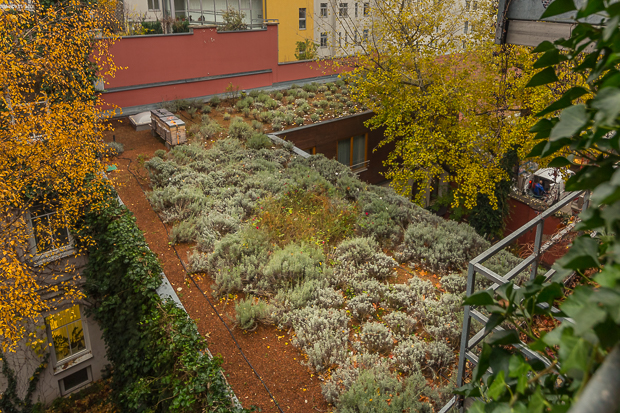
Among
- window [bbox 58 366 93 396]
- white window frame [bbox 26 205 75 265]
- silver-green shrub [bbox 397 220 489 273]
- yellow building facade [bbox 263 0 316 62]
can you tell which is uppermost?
yellow building facade [bbox 263 0 316 62]

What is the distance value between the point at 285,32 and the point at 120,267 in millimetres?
26185

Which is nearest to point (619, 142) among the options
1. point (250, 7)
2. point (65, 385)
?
point (65, 385)

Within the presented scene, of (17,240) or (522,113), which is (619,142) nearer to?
(17,240)

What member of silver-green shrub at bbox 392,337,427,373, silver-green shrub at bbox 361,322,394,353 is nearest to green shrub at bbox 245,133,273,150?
silver-green shrub at bbox 361,322,394,353

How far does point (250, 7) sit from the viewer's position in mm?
27891

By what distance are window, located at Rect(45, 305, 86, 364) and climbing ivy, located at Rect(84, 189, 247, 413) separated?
1083mm

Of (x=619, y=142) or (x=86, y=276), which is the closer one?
(x=619, y=142)

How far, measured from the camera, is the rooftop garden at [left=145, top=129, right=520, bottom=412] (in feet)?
20.9

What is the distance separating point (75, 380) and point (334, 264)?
28.4 feet

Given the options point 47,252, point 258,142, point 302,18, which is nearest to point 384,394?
point 47,252

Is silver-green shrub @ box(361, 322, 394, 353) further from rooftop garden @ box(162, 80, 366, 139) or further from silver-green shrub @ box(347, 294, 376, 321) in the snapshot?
rooftop garden @ box(162, 80, 366, 139)

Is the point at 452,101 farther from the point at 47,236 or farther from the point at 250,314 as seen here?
the point at 47,236

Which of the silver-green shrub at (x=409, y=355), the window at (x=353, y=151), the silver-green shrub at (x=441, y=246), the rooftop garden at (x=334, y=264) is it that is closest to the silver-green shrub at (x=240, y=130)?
the rooftop garden at (x=334, y=264)

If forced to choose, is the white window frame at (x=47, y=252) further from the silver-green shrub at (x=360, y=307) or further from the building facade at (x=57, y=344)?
the silver-green shrub at (x=360, y=307)
